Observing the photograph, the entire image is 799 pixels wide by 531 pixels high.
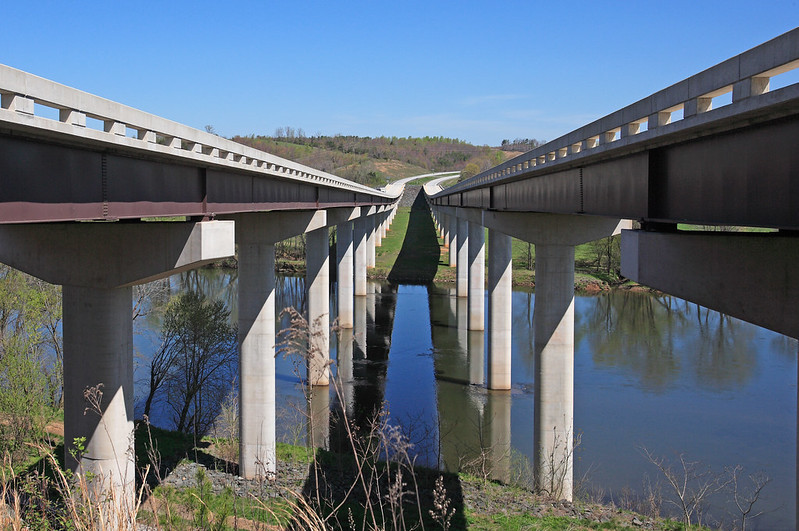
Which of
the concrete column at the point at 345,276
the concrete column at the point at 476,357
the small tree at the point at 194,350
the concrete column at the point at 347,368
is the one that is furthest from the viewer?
the concrete column at the point at 345,276

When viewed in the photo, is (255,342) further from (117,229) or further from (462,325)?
(462,325)

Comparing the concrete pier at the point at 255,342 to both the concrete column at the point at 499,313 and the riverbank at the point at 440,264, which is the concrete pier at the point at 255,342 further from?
the riverbank at the point at 440,264

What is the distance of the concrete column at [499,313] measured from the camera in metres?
31.2

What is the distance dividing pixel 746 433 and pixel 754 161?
767 inches

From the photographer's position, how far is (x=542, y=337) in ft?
66.5

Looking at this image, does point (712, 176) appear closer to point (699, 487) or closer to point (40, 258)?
point (40, 258)

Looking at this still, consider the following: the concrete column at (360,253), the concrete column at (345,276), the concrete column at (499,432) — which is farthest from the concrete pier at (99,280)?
the concrete column at (360,253)

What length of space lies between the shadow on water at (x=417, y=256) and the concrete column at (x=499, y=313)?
3640cm

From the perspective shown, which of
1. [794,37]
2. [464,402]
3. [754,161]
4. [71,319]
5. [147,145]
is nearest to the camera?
[794,37]

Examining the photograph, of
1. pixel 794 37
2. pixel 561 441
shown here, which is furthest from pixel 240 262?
pixel 794 37

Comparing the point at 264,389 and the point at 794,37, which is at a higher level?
the point at 794,37

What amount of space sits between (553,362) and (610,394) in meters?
10.0

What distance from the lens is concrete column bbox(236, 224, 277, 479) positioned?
19.5 metres

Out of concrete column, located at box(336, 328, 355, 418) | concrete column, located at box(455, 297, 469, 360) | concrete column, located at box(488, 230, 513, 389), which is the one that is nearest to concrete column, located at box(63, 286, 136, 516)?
concrete column, located at box(336, 328, 355, 418)
